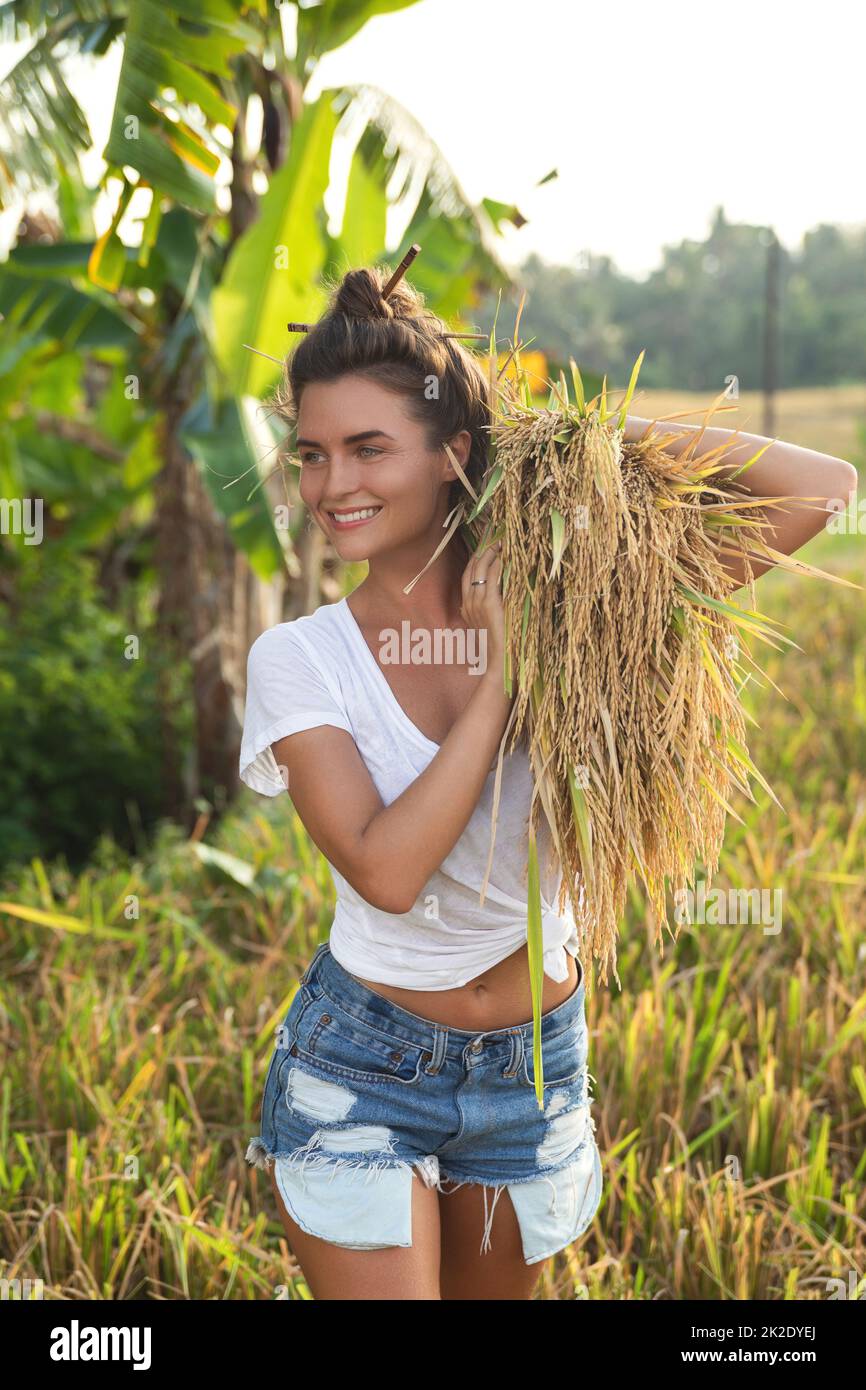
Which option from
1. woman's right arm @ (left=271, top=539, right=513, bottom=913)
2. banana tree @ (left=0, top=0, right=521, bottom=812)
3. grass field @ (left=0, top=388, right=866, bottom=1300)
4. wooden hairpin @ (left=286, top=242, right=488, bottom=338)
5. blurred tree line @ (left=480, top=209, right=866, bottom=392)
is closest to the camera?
woman's right arm @ (left=271, top=539, right=513, bottom=913)

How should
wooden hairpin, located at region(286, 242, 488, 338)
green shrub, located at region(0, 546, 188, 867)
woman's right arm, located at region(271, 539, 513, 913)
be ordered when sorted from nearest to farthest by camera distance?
woman's right arm, located at region(271, 539, 513, 913) < wooden hairpin, located at region(286, 242, 488, 338) < green shrub, located at region(0, 546, 188, 867)

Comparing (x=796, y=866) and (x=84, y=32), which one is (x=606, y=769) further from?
(x=84, y=32)

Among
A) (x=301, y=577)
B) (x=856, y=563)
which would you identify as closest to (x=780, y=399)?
(x=856, y=563)

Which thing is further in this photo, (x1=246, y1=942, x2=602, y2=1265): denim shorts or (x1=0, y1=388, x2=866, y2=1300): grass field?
(x1=0, y1=388, x2=866, y2=1300): grass field

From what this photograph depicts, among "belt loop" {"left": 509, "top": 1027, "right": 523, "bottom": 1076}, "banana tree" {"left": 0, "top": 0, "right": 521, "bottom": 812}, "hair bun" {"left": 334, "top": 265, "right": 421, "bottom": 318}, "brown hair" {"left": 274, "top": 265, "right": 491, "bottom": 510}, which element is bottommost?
"belt loop" {"left": 509, "top": 1027, "right": 523, "bottom": 1076}

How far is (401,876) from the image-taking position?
133cm

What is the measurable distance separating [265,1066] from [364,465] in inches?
73.8

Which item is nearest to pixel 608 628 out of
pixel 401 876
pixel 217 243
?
pixel 401 876

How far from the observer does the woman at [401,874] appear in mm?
1385

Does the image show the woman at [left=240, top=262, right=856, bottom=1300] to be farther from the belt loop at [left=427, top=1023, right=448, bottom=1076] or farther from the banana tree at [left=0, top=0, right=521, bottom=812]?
the banana tree at [left=0, top=0, right=521, bottom=812]

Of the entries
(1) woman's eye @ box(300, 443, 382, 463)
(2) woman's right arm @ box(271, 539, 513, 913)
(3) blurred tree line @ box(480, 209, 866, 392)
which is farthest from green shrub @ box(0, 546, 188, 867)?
(3) blurred tree line @ box(480, 209, 866, 392)

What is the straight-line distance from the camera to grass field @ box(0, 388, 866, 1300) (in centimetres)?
229

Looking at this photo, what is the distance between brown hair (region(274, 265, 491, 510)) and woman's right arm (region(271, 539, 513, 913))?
18cm
